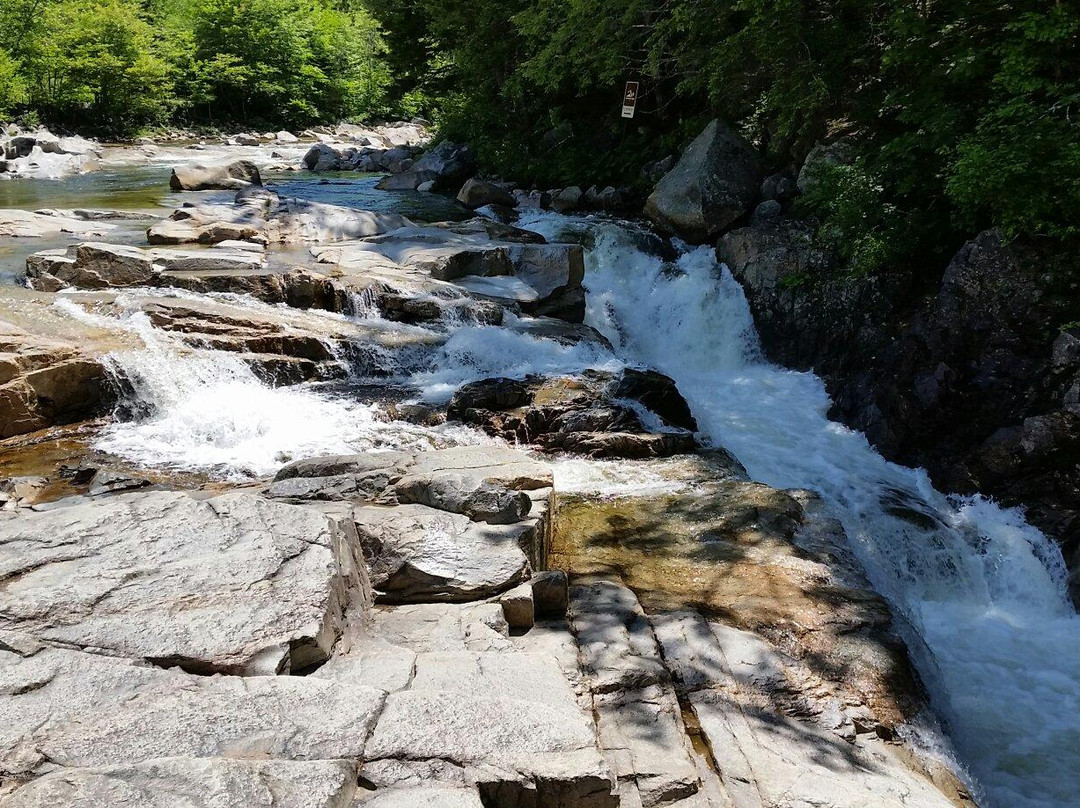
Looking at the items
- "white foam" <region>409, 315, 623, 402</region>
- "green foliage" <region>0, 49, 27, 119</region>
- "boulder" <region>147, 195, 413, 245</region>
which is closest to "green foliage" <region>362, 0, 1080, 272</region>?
"white foam" <region>409, 315, 623, 402</region>

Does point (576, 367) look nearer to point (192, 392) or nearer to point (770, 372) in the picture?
point (770, 372)

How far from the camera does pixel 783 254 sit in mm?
11391

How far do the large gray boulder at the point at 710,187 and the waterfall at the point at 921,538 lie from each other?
0.61m

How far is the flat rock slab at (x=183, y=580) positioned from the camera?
9.25 ft

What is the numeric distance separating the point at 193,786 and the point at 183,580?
1.33 metres

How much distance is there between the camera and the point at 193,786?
2.00m

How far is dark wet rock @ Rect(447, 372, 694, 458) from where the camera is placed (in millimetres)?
7465

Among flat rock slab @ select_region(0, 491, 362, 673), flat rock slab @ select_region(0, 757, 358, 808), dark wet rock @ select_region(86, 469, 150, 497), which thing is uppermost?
flat rock slab @ select_region(0, 757, 358, 808)

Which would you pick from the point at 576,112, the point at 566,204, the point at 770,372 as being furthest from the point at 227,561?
the point at 576,112

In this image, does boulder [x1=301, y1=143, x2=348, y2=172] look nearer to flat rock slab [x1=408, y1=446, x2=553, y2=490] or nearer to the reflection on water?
the reflection on water

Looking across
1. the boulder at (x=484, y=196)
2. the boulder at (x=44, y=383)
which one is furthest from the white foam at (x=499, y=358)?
the boulder at (x=484, y=196)

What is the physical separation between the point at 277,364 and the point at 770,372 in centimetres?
637

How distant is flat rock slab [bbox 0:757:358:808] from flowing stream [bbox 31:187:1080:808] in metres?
3.64

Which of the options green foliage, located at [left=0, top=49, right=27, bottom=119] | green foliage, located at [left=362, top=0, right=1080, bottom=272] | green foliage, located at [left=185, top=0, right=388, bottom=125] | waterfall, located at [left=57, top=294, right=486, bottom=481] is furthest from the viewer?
green foliage, located at [left=185, top=0, right=388, bottom=125]
